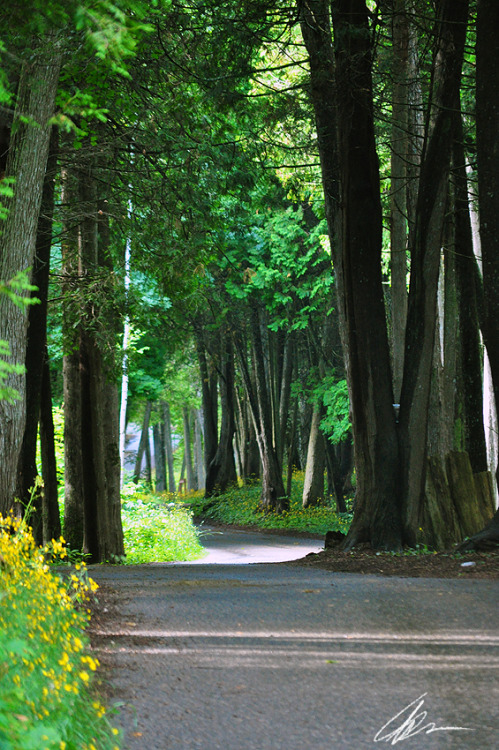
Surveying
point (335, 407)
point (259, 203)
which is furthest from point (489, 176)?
point (335, 407)

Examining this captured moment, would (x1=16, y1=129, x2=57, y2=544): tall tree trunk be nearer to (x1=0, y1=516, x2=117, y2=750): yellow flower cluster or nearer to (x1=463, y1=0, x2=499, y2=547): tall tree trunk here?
(x1=463, y1=0, x2=499, y2=547): tall tree trunk

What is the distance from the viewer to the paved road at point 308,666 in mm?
3885

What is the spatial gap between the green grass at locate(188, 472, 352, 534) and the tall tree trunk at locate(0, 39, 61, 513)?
18676 mm

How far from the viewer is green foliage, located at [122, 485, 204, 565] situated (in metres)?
18.2

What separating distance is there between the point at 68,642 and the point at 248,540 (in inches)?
847

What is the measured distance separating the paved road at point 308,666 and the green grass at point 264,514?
61.7ft

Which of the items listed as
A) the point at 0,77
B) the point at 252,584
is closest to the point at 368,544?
the point at 252,584

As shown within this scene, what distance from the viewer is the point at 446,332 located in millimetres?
14031

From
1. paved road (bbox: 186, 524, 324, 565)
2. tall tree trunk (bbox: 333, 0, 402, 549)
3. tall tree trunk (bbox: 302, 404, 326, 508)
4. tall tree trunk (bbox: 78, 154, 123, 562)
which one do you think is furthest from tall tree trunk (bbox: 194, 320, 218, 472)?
tall tree trunk (bbox: 333, 0, 402, 549)

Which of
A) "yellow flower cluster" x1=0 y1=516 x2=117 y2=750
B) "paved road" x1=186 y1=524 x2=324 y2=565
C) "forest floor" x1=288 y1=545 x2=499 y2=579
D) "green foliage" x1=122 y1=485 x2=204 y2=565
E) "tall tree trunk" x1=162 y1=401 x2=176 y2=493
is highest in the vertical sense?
"tall tree trunk" x1=162 y1=401 x2=176 y2=493

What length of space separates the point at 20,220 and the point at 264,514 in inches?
1004

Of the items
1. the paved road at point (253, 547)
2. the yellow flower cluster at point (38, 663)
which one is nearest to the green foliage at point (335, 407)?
the paved road at point (253, 547)

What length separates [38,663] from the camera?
3.53m

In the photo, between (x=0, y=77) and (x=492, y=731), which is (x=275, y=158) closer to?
(x=0, y=77)
